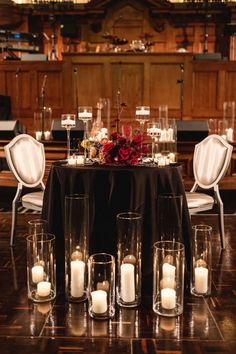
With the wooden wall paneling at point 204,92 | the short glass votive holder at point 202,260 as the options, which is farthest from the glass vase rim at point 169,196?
the wooden wall paneling at point 204,92

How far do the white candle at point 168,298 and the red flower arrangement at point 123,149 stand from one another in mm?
912

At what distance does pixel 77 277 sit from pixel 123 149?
87 cm

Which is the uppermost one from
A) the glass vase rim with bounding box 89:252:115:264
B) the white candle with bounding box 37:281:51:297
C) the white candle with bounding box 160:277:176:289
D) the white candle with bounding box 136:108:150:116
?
the white candle with bounding box 136:108:150:116

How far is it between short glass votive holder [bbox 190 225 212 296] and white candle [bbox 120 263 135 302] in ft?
1.38

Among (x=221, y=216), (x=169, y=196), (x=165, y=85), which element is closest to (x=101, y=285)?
(x=169, y=196)

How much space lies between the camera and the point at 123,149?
10.9 ft

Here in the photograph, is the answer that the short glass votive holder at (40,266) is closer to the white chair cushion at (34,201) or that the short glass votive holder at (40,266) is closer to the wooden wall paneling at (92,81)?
the white chair cushion at (34,201)

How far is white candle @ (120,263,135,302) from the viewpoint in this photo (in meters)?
2.85

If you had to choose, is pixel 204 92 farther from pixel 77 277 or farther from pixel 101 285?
pixel 101 285

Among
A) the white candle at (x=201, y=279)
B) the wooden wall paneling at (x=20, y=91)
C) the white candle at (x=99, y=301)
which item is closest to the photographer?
the white candle at (x=99, y=301)

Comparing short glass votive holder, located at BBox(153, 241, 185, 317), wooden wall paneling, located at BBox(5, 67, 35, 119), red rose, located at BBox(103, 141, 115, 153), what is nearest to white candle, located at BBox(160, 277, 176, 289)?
short glass votive holder, located at BBox(153, 241, 185, 317)

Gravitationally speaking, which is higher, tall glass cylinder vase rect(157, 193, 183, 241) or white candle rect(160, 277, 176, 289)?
tall glass cylinder vase rect(157, 193, 183, 241)

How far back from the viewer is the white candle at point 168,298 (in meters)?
2.77

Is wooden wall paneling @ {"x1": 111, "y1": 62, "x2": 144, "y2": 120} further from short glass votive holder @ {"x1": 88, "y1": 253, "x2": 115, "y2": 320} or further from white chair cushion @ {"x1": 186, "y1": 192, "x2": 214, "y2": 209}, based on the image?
short glass votive holder @ {"x1": 88, "y1": 253, "x2": 115, "y2": 320}
